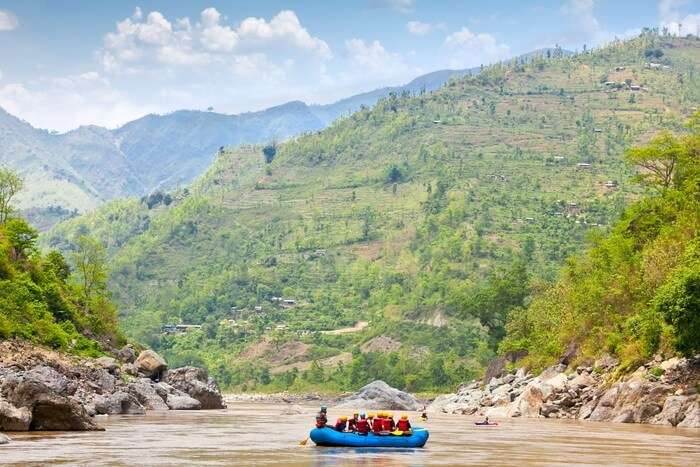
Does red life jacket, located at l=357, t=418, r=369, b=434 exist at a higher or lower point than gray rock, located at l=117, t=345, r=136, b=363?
higher

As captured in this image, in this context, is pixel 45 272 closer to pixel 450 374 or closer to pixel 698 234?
pixel 698 234

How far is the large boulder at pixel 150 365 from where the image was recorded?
3696 inches

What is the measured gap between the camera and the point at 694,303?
217 ft

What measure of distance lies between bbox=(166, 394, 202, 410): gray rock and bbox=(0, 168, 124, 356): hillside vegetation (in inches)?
276

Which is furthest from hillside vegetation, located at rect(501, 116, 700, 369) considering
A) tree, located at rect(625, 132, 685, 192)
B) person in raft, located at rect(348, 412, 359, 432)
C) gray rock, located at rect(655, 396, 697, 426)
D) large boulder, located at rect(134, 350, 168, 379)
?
large boulder, located at rect(134, 350, 168, 379)

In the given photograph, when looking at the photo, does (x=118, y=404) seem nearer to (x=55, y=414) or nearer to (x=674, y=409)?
(x=55, y=414)

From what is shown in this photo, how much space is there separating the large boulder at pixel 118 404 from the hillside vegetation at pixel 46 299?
26.2ft

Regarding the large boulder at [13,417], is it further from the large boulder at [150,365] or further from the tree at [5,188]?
the tree at [5,188]

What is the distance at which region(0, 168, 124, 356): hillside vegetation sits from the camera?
8344 centimetres

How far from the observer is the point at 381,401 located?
11444 centimetres

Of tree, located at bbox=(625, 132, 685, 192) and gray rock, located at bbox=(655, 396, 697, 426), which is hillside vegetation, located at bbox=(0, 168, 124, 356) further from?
tree, located at bbox=(625, 132, 685, 192)

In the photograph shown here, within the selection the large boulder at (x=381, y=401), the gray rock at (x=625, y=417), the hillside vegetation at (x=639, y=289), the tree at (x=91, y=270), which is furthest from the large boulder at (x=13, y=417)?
the large boulder at (x=381, y=401)

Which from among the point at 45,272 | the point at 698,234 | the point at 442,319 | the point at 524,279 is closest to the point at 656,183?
the point at 698,234

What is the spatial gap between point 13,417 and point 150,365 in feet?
132
